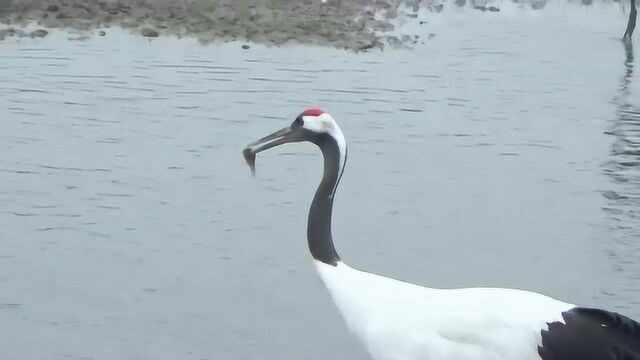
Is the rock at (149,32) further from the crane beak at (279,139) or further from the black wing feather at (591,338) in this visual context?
the black wing feather at (591,338)

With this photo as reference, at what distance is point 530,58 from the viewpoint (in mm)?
20031

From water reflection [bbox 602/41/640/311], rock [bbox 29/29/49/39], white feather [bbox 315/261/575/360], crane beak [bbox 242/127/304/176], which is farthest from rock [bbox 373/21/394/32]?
white feather [bbox 315/261/575/360]

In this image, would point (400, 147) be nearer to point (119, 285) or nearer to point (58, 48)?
point (119, 285)

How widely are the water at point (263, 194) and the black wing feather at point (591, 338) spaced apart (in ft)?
7.26

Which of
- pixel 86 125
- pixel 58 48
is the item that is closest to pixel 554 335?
pixel 86 125

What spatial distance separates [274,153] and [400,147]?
4.45ft

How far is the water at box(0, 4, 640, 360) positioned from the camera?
24.7ft

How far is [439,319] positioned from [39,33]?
14491 mm

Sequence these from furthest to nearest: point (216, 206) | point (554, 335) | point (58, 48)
Answer: point (58, 48) < point (216, 206) < point (554, 335)

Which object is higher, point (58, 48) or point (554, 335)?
point (554, 335)

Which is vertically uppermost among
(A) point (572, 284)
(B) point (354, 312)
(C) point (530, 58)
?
(B) point (354, 312)

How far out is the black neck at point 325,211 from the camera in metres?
5.53

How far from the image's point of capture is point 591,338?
194 inches

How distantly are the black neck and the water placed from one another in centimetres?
160
